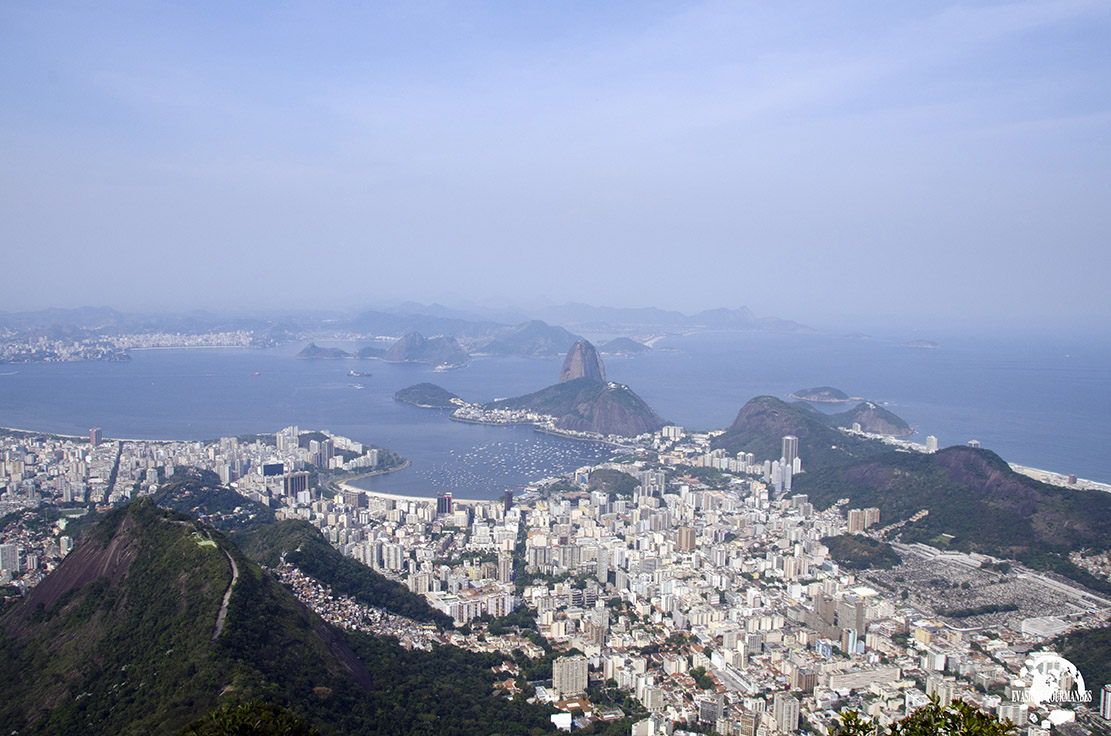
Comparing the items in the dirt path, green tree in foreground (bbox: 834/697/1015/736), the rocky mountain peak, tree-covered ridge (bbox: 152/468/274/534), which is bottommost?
tree-covered ridge (bbox: 152/468/274/534)

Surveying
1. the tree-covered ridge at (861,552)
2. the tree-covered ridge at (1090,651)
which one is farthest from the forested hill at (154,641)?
the tree-covered ridge at (861,552)

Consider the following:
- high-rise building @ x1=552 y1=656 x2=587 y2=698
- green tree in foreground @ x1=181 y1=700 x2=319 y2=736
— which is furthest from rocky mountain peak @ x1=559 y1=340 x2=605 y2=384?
green tree in foreground @ x1=181 y1=700 x2=319 y2=736

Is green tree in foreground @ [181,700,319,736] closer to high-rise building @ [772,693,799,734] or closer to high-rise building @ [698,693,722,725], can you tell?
high-rise building @ [698,693,722,725]

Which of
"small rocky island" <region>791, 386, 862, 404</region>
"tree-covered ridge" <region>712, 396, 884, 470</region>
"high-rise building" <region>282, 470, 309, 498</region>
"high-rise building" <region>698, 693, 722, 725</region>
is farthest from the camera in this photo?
"small rocky island" <region>791, 386, 862, 404</region>

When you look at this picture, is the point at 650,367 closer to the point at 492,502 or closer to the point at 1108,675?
the point at 492,502

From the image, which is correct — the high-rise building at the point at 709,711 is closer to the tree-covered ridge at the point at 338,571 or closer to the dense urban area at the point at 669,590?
the dense urban area at the point at 669,590

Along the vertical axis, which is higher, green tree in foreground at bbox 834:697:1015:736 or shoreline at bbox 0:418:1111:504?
green tree in foreground at bbox 834:697:1015:736

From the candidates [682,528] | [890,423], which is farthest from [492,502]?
[890,423]
